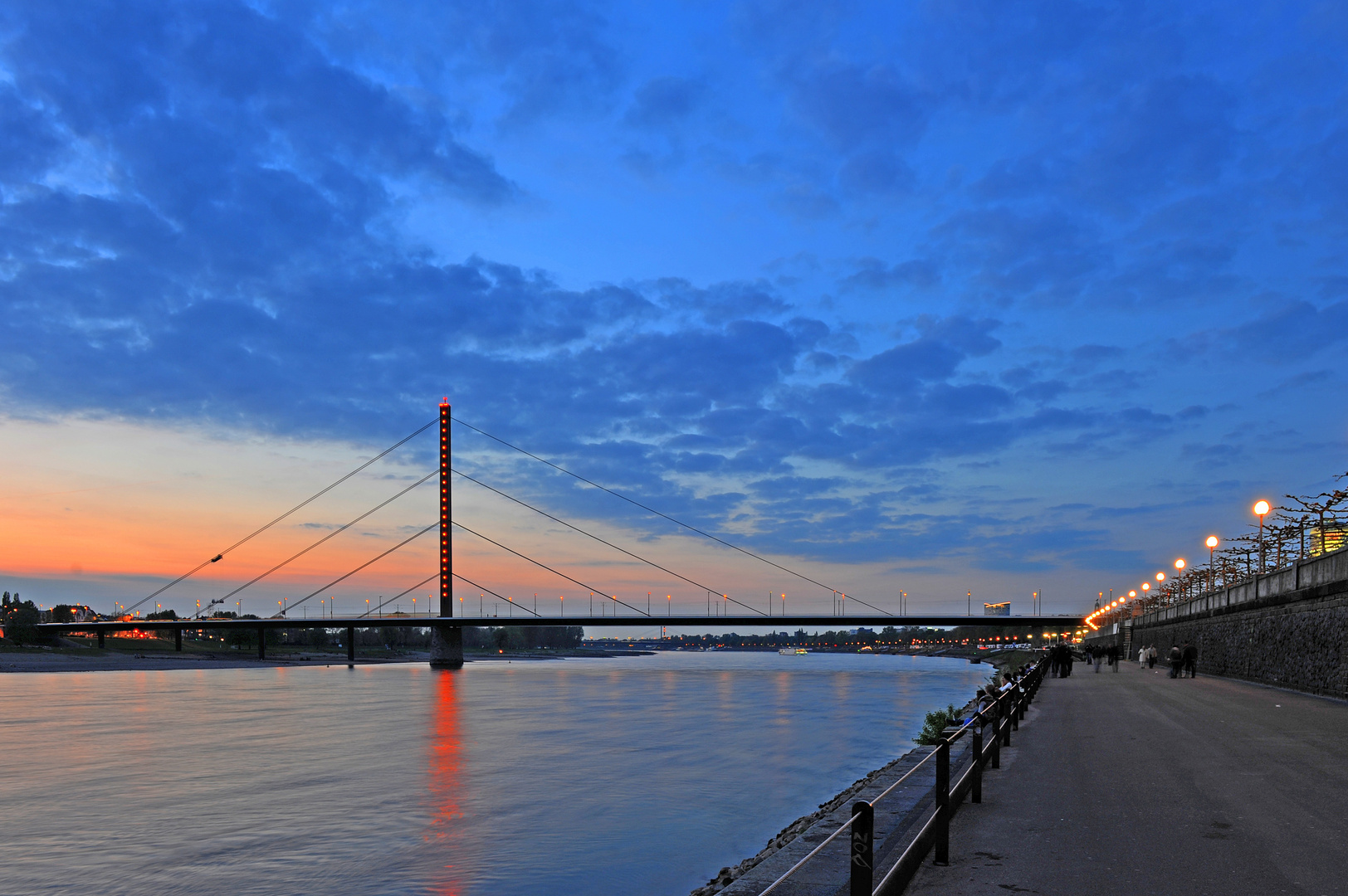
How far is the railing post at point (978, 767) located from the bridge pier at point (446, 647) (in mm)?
99615

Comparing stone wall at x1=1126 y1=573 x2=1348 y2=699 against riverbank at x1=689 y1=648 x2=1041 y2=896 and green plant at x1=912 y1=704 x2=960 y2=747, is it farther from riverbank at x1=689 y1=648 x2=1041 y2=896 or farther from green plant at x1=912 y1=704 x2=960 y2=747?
riverbank at x1=689 y1=648 x2=1041 y2=896

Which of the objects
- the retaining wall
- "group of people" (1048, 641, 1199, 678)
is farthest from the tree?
the retaining wall

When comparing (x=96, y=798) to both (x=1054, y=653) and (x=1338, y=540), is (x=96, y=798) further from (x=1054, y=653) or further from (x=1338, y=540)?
(x=1054, y=653)

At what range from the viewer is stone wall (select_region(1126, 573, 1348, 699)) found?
2508 centimetres

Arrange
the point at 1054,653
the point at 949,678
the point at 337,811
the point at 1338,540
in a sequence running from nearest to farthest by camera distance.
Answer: the point at 337,811 < the point at 1338,540 < the point at 1054,653 < the point at 949,678

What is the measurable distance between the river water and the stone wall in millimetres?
11595

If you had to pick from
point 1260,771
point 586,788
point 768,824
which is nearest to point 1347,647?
point 1260,771

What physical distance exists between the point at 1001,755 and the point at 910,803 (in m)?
4.92

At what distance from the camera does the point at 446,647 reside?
107875mm

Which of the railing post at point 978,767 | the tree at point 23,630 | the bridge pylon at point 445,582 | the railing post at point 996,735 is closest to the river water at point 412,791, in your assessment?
the railing post at point 996,735

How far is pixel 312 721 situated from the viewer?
41344 millimetres

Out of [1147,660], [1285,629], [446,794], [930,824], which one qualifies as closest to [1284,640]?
[1285,629]

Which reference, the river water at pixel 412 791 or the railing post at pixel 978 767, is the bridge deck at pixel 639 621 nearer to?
the river water at pixel 412 791

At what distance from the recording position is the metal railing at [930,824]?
5.40 meters
